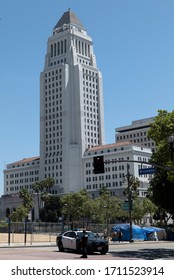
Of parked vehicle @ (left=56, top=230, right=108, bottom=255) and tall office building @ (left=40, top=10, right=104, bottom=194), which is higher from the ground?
tall office building @ (left=40, top=10, right=104, bottom=194)

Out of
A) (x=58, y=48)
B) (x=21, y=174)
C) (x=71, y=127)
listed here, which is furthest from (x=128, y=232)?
(x=58, y=48)

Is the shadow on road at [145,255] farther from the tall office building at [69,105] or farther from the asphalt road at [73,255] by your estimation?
the tall office building at [69,105]

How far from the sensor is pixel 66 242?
93.7ft

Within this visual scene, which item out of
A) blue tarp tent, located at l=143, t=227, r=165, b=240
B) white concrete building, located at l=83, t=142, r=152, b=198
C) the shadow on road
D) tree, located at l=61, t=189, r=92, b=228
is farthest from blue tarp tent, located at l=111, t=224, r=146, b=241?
white concrete building, located at l=83, t=142, r=152, b=198

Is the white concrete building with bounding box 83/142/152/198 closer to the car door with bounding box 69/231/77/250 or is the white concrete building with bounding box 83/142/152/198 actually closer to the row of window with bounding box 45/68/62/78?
the row of window with bounding box 45/68/62/78

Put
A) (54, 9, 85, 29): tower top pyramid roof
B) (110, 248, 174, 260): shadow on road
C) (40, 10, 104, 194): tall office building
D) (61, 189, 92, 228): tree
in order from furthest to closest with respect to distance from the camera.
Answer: (54, 9, 85, 29): tower top pyramid roof
(40, 10, 104, 194): tall office building
(61, 189, 92, 228): tree
(110, 248, 174, 260): shadow on road

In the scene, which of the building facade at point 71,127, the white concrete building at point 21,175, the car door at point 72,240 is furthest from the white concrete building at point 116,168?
the car door at point 72,240

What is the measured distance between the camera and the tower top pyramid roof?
7044 inches

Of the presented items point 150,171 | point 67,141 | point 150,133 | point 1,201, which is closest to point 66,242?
point 150,171

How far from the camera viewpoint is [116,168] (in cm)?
15312

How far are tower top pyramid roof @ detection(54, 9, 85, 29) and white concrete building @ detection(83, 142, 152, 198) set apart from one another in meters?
57.9

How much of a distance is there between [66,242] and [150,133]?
40.8ft

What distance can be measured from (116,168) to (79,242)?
416 feet
